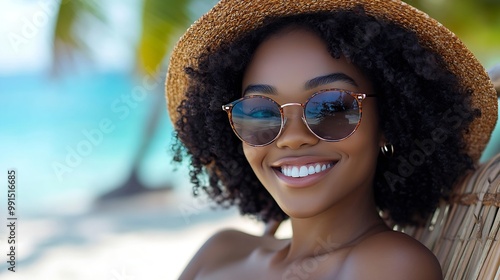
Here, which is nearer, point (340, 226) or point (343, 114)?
point (343, 114)

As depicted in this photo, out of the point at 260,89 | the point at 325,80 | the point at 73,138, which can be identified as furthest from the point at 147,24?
the point at 73,138

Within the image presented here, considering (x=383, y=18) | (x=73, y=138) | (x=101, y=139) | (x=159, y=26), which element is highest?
Answer: (x=73, y=138)

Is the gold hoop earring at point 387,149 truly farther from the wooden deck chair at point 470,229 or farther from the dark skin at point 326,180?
the wooden deck chair at point 470,229

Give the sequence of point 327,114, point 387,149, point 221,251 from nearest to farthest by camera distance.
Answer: point 327,114
point 387,149
point 221,251

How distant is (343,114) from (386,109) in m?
0.21

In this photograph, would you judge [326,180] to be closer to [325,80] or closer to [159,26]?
[325,80]

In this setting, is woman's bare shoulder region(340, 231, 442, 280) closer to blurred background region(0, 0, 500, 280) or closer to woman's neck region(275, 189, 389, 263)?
woman's neck region(275, 189, 389, 263)

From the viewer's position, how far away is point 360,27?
2145 millimetres

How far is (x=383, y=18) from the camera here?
2.17m

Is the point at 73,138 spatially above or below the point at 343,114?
above

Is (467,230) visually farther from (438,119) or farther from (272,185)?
(272,185)

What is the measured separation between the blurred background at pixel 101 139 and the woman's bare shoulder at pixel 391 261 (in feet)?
2.76

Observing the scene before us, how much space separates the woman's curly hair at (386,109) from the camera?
213 centimetres

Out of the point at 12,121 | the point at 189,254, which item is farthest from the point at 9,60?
the point at 189,254
